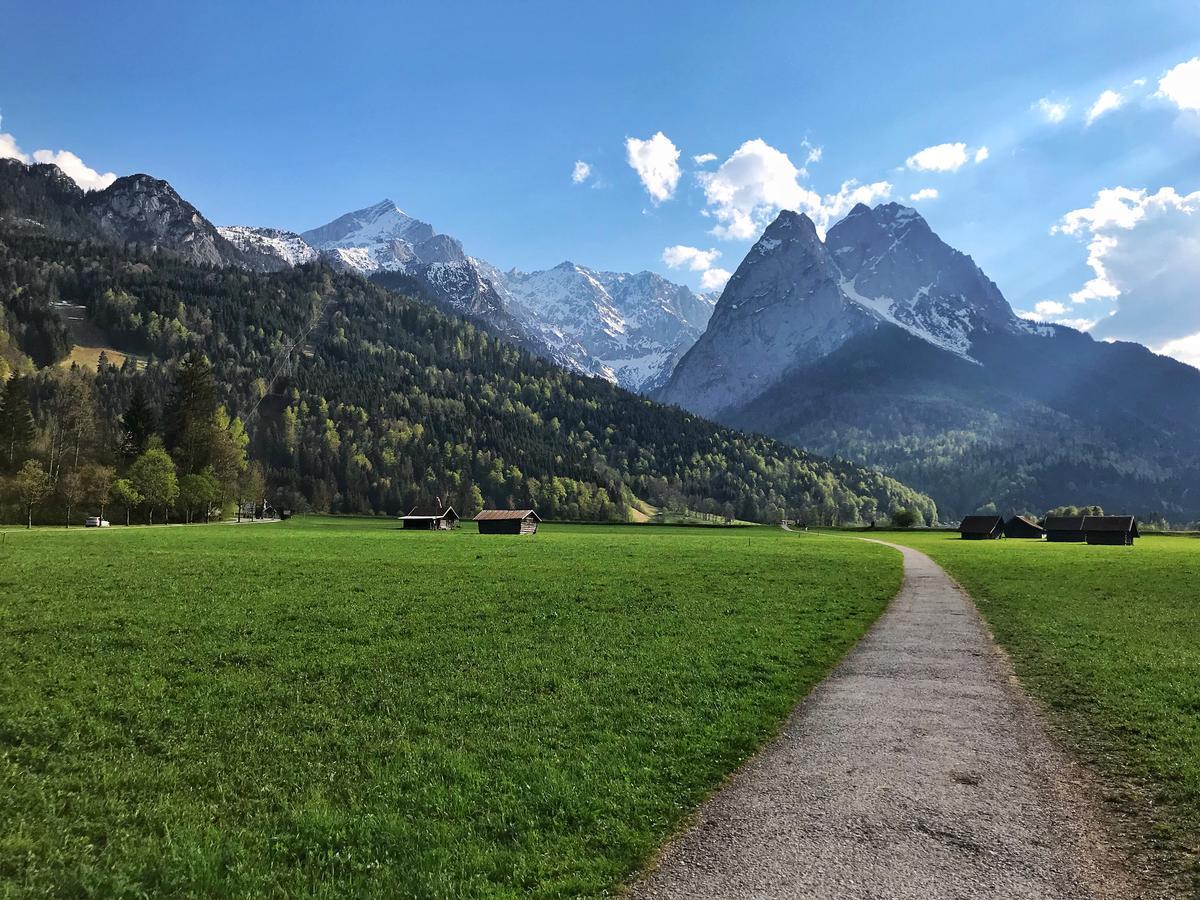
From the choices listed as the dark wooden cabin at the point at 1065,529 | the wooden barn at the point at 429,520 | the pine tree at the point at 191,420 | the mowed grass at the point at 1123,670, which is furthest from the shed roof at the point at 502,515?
the dark wooden cabin at the point at 1065,529

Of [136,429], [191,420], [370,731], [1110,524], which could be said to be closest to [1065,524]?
[1110,524]

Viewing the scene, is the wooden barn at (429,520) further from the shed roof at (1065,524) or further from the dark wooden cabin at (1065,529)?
the shed roof at (1065,524)

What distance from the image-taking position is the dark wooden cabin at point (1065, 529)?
12552 centimetres

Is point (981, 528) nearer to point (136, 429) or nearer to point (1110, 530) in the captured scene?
point (1110, 530)

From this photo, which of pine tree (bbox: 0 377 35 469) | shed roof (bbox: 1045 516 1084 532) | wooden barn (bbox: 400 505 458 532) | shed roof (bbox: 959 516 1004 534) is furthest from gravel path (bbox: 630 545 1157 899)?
shed roof (bbox: 1045 516 1084 532)

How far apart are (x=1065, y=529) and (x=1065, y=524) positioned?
5.27 feet

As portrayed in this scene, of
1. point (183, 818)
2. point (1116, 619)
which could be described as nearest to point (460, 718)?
point (183, 818)

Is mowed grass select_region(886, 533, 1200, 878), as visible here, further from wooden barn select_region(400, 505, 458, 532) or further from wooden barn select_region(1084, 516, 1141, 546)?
wooden barn select_region(400, 505, 458, 532)

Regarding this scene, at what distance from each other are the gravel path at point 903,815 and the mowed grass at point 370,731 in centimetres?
93

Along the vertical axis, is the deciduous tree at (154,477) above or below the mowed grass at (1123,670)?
above

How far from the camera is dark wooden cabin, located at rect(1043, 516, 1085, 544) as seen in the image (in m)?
126

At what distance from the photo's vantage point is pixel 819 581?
1635 inches

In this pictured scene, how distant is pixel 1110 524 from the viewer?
11431 centimetres

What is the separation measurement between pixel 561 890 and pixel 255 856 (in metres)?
4.15
